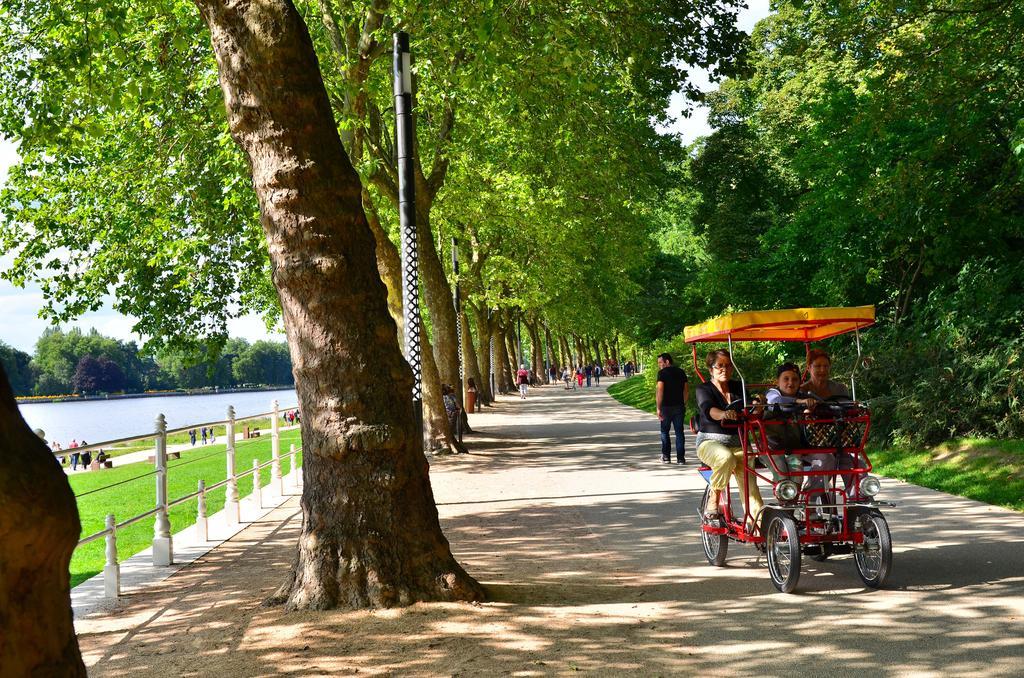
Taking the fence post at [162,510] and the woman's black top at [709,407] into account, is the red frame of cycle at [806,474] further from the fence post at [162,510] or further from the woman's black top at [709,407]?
the fence post at [162,510]

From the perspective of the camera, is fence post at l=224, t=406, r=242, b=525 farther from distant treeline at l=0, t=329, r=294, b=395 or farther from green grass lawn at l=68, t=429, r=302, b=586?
distant treeline at l=0, t=329, r=294, b=395

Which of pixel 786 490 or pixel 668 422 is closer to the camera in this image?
pixel 786 490

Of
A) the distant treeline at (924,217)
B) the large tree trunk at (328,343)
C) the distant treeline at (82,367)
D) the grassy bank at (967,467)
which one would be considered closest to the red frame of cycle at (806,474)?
the large tree trunk at (328,343)

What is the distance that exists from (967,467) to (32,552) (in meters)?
13.2

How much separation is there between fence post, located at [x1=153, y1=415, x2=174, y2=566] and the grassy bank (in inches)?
347

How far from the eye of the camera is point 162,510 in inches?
428

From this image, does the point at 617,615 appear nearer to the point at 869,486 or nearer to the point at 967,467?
the point at 869,486

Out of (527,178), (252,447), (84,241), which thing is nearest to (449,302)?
(527,178)

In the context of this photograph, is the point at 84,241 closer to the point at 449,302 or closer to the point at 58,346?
the point at 449,302

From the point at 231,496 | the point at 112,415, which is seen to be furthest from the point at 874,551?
the point at 112,415

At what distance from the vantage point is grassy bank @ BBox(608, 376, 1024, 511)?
1291cm

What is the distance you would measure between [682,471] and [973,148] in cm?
726

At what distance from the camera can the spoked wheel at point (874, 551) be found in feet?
26.4

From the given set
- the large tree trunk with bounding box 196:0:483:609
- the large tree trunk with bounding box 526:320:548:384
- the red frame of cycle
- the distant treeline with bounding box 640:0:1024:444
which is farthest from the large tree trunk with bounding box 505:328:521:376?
the large tree trunk with bounding box 196:0:483:609
